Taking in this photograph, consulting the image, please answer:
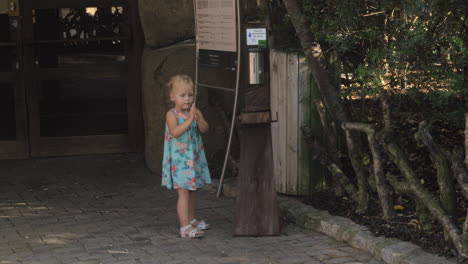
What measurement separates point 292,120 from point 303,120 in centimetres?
9

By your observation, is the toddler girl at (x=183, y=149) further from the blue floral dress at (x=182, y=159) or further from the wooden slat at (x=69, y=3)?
the wooden slat at (x=69, y=3)

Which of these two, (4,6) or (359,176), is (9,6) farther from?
(359,176)

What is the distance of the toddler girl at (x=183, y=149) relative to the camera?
6168 mm

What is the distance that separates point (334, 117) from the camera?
6.64 meters

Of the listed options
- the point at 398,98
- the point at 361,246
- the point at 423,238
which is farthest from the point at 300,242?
the point at 398,98

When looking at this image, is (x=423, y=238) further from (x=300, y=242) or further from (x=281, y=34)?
(x=281, y=34)

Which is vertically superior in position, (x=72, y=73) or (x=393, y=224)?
(x=72, y=73)

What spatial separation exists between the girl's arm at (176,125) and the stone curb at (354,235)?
1.18m

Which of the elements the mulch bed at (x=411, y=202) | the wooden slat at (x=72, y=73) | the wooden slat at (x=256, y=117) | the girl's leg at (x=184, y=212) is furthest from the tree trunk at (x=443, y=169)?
the wooden slat at (x=72, y=73)

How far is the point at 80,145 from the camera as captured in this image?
984 centimetres

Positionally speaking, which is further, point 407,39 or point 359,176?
point 359,176

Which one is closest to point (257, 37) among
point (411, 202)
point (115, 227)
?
point (411, 202)

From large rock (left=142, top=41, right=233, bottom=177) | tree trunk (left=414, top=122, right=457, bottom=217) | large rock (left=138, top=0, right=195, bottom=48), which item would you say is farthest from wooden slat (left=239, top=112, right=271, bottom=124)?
large rock (left=138, top=0, right=195, bottom=48)

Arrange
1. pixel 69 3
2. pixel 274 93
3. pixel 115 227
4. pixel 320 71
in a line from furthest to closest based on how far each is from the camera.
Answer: pixel 69 3, pixel 274 93, pixel 115 227, pixel 320 71
